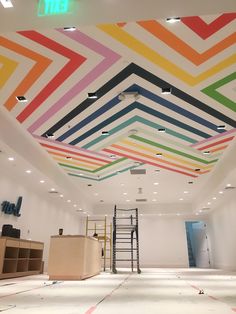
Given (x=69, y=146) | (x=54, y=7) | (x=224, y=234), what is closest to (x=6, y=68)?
(x=54, y=7)

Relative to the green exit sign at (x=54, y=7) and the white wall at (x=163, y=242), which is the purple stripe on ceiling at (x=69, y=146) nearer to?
the green exit sign at (x=54, y=7)

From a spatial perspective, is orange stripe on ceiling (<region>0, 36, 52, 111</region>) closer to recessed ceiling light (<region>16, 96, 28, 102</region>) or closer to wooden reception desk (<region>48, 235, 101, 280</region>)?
recessed ceiling light (<region>16, 96, 28, 102</region>)

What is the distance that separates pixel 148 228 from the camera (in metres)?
15.8

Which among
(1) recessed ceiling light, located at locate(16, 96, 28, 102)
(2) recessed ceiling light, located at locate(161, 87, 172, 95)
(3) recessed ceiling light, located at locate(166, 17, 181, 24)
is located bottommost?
(3) recessed ceiling light, located at locate(166, 17, 181, 24)

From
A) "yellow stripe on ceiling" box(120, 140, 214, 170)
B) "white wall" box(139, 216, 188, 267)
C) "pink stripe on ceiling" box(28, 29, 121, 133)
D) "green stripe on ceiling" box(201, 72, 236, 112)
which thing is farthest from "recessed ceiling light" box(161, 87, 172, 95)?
"white wall" box(139, 216, 188, 267)

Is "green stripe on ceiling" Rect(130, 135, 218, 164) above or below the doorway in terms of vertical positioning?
above

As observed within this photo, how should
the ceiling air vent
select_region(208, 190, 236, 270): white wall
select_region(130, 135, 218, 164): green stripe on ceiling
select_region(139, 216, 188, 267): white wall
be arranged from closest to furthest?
1. select_region(130, 135, 218, 164): green stripe on ceiling
2. the ceiling air vent
3. select_region(208, 190, 236, 270): white wall
4. select_region(139, 216, 188, 267): white wall

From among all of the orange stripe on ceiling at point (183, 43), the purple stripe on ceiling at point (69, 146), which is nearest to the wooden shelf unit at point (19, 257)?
the purple stripe on ceiling at point (69, 146)

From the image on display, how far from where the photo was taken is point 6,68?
180 inches

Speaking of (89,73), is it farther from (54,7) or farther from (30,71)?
(54,7)

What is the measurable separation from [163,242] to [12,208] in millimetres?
9689

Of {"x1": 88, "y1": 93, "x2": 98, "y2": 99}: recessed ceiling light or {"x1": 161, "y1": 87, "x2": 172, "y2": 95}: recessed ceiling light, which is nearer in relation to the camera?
{"x1": 161, "y1": 87, "x2": 172, "y2": 95}: recessed ceiling light

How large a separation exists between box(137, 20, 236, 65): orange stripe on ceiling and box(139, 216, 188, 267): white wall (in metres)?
12.5

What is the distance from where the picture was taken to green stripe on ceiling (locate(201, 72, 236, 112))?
16.0 feet
